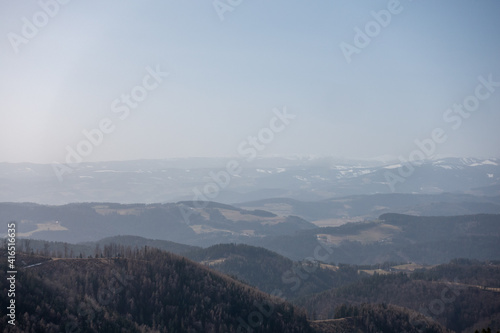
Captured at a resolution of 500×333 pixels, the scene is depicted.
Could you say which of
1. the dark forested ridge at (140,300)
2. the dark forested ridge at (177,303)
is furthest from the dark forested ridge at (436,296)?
the dark forested ridge at (140,300)

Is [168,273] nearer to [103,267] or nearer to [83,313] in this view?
[103,267]

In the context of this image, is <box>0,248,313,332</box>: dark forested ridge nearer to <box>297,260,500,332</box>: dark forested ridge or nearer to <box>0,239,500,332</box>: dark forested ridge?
<box>0,239,500,332</box>: dark forested ridge

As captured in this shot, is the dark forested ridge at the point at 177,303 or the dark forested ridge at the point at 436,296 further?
the dark forested ridge at the point at 436,296

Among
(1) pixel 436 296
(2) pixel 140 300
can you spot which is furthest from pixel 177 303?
(1) pixel 436 296

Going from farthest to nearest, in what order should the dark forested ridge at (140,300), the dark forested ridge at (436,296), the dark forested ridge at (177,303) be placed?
the dark forested ridge at (436,296) < the dark forested ridge at (177,303) < the dark forested ridge at (140,300)

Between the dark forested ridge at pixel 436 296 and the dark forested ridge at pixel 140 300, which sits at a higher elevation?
the dark forested ridge at pixel 140 300

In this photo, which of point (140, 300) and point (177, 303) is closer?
point (140, 300)

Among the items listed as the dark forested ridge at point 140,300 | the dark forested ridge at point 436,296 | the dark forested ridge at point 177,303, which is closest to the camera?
the dark forested ridge at point 140,300

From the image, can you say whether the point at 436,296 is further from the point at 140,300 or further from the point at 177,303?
the point at 140,300

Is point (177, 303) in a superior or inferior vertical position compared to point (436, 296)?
superior

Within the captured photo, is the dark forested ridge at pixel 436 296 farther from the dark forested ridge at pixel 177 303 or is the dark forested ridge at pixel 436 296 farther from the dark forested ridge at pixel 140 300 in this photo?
the dark forested ridge at pixel 140 300

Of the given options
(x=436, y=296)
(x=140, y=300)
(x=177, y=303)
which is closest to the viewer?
(x=140, y=300)

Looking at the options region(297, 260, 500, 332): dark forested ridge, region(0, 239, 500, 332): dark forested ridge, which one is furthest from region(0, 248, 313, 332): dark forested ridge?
region(297, 260, 500, 332): dark forested ridge
